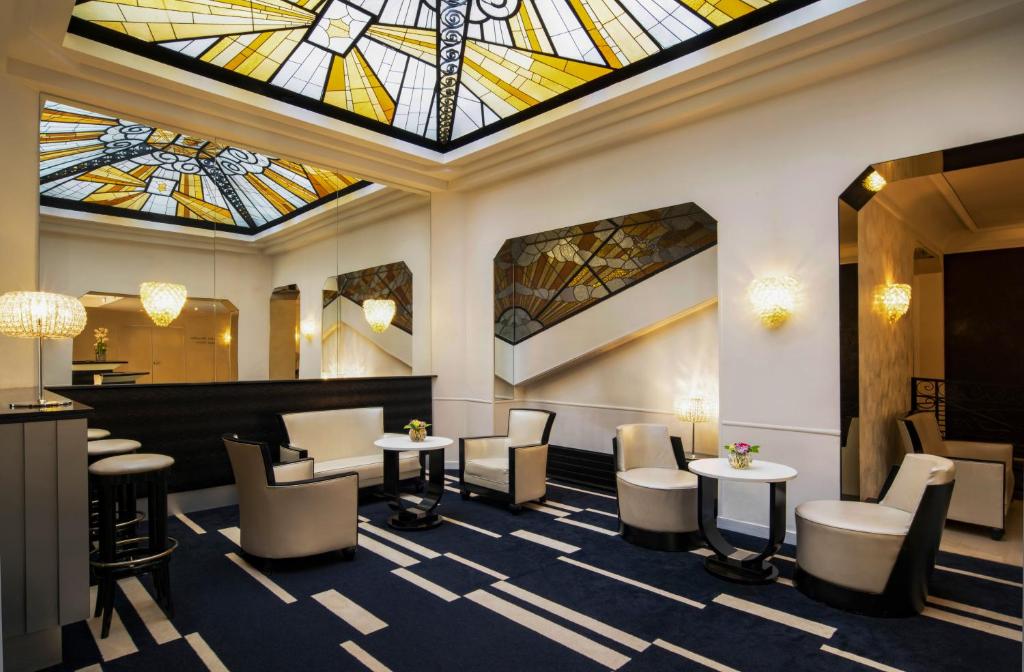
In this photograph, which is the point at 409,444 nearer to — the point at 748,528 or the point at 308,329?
the point at 308,329

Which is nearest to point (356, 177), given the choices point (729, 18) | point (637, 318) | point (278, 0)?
point (278, 0)

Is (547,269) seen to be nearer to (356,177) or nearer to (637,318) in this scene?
(637,318)

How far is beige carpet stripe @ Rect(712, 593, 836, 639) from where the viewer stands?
10.4ft

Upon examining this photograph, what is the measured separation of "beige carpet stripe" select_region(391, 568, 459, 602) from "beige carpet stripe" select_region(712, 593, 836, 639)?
170 cm

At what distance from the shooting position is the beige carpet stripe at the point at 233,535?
4568 mm

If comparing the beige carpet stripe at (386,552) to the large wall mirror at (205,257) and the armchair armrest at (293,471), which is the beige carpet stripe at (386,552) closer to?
the armchair armrest at (293,471)

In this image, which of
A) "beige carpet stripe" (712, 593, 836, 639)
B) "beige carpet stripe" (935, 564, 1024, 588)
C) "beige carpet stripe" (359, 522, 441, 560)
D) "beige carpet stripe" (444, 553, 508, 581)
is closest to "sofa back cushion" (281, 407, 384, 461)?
"beige carpet stripe" (359, 522, 441, 560)

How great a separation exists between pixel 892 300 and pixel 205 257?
24.6 feet

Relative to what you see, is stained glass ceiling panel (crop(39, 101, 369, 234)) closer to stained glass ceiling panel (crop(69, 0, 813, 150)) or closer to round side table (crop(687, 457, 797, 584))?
stained glass ceiling panel (crop(69, 0, 813, 150))

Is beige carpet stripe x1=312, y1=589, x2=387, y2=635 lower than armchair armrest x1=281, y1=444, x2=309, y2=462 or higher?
lower

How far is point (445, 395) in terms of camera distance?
767cm

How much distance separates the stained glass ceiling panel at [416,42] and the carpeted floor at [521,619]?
430 centimetres

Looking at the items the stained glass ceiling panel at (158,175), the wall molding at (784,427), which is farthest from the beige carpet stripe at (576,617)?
the stained glass ceiling panel at (158,175)

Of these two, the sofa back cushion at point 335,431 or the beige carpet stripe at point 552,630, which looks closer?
the beige carpet stripe at point 552,630
